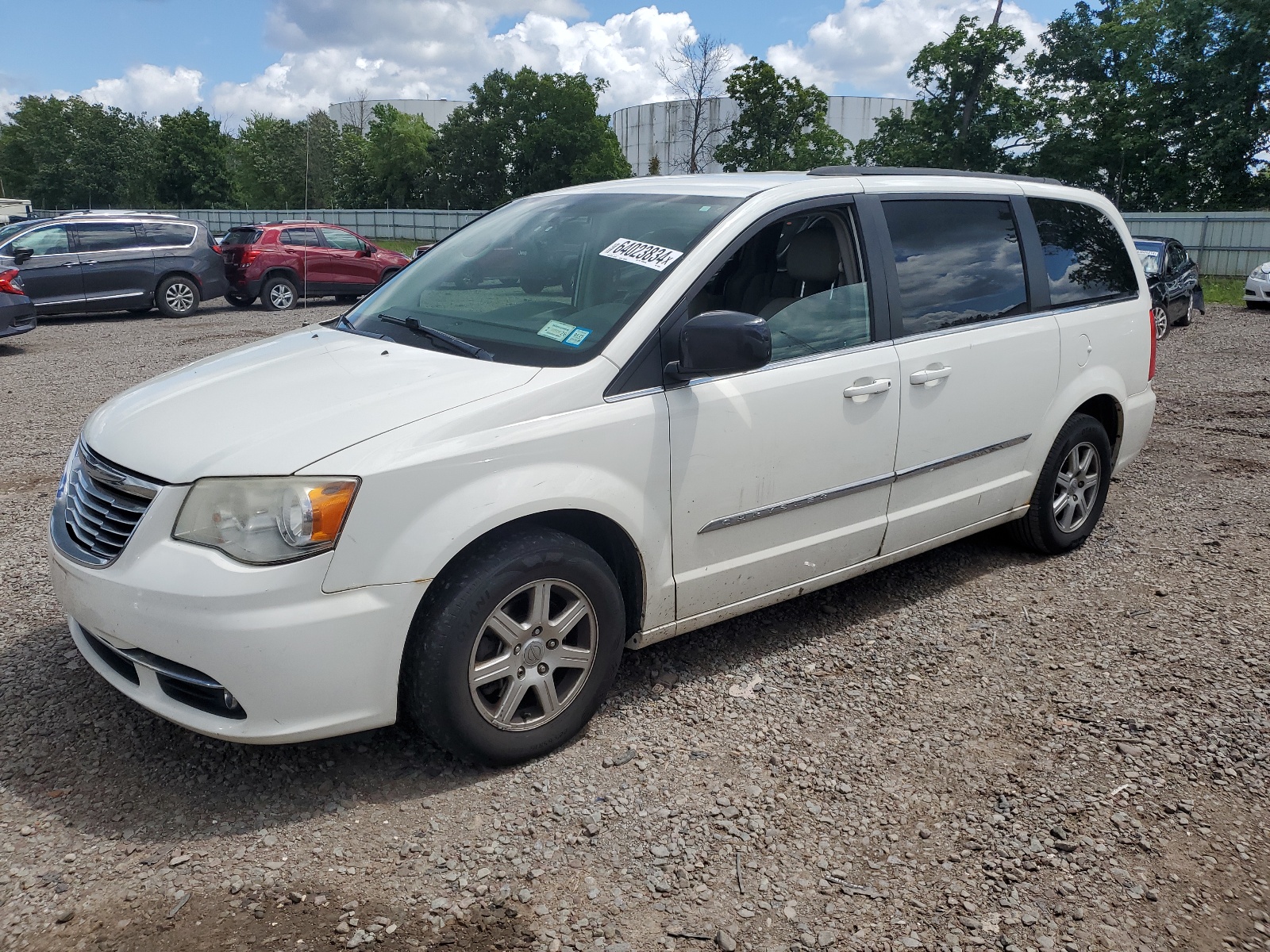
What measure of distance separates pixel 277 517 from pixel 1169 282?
1699cm

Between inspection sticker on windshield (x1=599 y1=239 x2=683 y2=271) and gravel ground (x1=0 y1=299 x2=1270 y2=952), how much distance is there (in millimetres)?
1566

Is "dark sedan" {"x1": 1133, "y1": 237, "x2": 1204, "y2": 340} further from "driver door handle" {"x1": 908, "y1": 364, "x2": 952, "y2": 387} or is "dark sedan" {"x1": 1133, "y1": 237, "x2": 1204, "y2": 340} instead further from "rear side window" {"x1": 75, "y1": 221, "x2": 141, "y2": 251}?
"rear side window" {"x1": 75, "y1": 221, "x2": 141, "y2": 251}

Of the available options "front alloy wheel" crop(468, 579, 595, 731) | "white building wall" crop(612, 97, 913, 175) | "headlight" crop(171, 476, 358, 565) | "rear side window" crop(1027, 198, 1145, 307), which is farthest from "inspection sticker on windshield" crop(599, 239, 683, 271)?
"white building wall" crop(612, 97, 913, 175)

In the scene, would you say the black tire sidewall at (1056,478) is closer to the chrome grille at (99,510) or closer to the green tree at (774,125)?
the chrome grille at (99,510)

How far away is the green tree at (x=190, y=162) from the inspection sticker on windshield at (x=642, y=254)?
6870 centimetres

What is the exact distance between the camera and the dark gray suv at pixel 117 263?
50.6ft

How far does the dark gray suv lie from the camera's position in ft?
50.6

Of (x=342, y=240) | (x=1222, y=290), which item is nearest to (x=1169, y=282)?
(x=1222, y=290)

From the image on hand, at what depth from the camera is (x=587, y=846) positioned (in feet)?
9.37

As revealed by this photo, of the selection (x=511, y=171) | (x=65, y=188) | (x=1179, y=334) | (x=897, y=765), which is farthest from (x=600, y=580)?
(x=65, y=188)

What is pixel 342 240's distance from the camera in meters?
19.9

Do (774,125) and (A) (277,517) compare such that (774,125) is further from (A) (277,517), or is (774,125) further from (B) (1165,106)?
(A) (277,517)

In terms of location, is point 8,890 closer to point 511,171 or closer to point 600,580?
point 600,580

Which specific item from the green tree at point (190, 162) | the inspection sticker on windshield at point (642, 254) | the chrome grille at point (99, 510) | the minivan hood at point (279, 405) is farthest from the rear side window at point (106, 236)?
the green tree at point (190, 162)
